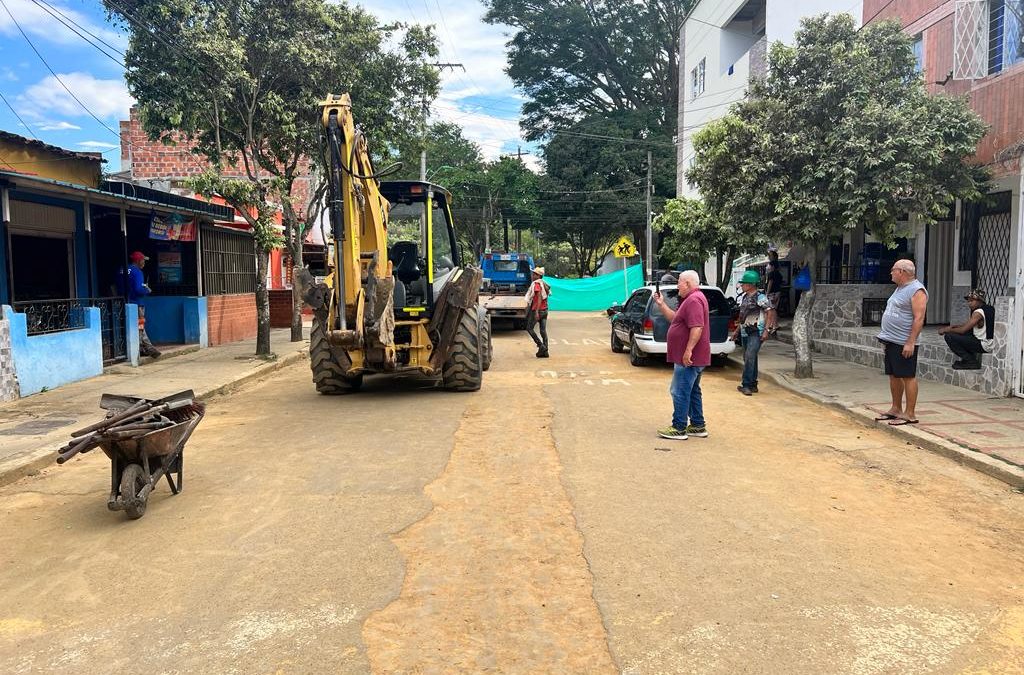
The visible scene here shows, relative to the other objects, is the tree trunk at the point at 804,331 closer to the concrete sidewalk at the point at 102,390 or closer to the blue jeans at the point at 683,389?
the blue jeans at the point at 683,389

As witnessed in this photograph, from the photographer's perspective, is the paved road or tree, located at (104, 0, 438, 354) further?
tree, located at (104, 0, 438, 354)

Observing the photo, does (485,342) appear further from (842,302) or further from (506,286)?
(506,286)

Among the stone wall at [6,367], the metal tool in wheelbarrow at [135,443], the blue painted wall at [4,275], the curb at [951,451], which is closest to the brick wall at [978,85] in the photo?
the curb at [951,451]

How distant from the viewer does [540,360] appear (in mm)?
14750

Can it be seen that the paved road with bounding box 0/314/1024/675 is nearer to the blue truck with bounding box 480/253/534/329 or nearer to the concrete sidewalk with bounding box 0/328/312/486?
the concrete sidewalk with bounding box 0/328/312/486

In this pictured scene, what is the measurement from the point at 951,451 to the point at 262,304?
1214cm

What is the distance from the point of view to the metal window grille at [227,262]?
17094 mm

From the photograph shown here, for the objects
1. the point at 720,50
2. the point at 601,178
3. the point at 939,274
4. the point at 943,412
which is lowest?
the point at 943,412

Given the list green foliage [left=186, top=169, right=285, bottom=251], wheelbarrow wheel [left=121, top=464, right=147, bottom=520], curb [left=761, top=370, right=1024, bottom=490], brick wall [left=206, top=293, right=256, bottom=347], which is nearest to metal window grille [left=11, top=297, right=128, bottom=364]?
green foliage [left=186, top=169, right=285, bottom=251]

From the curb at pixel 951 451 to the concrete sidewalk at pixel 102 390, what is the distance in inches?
334

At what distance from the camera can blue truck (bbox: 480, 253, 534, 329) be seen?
69.2 ft

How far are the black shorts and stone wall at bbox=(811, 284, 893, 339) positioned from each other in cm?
719

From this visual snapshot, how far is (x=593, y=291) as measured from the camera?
113ft

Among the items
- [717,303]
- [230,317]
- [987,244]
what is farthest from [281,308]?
[987,244]
